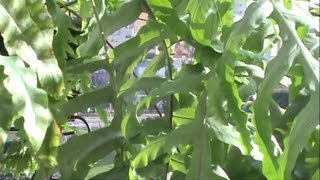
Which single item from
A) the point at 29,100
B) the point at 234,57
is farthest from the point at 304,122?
the point at 29,100

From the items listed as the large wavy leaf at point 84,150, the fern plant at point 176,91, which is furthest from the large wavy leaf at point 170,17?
the large wavy leaf at point 84,150

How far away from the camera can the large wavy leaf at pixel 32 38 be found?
47cm

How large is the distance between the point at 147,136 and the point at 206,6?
135 millimetres

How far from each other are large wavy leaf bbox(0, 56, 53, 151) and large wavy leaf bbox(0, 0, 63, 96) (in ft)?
0.05

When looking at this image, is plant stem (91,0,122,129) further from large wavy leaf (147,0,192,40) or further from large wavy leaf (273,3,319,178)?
large wavy leaf (273,3,319,178)

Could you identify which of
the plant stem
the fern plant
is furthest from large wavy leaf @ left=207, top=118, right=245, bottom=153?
the plant stem

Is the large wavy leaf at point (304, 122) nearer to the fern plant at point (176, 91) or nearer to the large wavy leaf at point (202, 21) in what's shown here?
the fern plant at point (176, 91)

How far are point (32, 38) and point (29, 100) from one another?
6 centimetres

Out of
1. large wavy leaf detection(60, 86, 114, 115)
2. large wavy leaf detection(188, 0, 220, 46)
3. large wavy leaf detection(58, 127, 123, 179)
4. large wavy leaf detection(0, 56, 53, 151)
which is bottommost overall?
large wavy leaf detection(58, 127, 123, 179)

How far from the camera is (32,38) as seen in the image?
48cm

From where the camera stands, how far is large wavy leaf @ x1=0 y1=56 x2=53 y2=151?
0.43 metres

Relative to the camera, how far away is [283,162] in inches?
17.6

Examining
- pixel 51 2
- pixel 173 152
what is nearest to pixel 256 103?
pixel 173 152

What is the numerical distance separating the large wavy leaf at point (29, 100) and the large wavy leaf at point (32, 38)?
0.05ft
